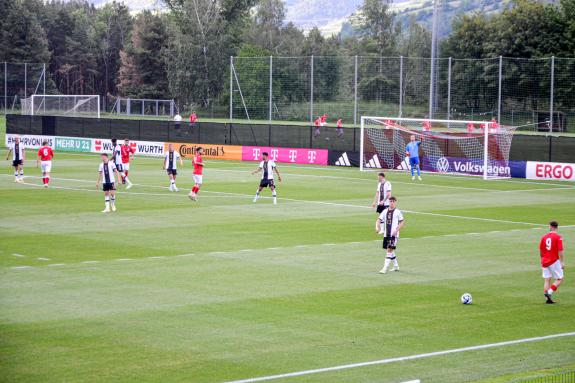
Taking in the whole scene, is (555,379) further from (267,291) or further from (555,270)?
(267,291)

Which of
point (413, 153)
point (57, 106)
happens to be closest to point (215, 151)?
point (413, 153)

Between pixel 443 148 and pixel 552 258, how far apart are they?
3488 centimetres

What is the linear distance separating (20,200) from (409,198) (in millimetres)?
15661

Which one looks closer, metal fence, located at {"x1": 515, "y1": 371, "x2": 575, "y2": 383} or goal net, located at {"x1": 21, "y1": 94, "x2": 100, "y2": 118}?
metal fence, located at {"x1": 515, "y1": 371, "x2": 575, "y2": 383}

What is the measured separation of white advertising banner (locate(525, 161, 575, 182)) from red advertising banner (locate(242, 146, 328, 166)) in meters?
13.2

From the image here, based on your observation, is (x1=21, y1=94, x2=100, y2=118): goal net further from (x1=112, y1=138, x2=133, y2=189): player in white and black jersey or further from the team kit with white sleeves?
the team kit with white sleeves

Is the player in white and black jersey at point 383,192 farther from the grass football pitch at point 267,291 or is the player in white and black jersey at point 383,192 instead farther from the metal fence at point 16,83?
the metal fence at point 16,83

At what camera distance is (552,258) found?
1852 centimetres

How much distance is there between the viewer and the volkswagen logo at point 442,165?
170ft

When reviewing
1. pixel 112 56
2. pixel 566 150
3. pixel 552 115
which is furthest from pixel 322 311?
pixel 112 56

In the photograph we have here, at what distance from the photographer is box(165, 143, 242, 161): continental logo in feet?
199

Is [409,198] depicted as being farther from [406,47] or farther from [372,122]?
[406,47]

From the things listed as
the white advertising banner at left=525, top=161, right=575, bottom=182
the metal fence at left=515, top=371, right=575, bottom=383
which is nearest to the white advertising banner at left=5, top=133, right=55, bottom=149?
the white advertising banner at left=525, top=161, right=575, bottom=182

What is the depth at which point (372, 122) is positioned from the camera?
5938 centimetres
